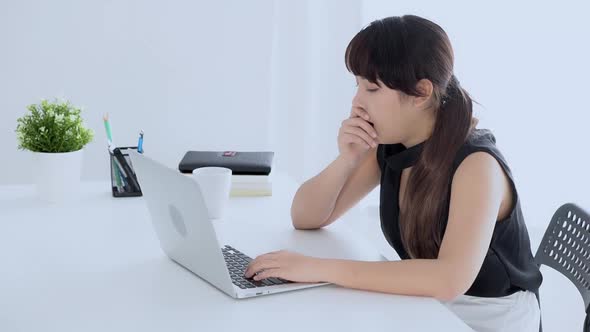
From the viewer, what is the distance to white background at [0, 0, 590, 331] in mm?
2893

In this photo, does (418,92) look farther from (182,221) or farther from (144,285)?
(144,285)

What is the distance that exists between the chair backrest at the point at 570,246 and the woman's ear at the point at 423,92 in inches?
14.3

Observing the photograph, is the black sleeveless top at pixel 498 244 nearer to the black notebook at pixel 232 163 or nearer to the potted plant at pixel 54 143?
the black notebook at pixel 232 163

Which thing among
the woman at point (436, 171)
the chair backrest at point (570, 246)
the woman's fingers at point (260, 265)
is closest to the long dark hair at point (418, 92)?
the woman at point (436, 171)

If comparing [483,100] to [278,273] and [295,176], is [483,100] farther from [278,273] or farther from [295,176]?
[278,273]

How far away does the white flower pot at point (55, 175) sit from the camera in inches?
70.6

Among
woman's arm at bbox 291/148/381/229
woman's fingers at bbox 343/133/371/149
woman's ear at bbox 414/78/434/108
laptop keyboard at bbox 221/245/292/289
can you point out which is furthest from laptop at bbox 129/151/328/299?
woman's ear at bbox 414/78/434/108

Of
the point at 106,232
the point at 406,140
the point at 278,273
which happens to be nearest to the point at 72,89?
the point at 106,232

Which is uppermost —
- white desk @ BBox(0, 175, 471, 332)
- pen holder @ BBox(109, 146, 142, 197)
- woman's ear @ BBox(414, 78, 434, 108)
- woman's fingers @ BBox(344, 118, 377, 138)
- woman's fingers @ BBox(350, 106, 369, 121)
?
woman's ear @ BBox(414, 78, 434, 108)

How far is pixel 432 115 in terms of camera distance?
5.13 feet

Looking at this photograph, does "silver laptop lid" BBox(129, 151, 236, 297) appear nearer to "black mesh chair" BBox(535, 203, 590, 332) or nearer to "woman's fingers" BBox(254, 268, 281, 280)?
"woman's fingers" BBox(254, 268, 281, 280)

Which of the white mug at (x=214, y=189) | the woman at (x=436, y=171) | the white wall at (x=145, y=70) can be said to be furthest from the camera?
the white wall at (x=145, y=70)

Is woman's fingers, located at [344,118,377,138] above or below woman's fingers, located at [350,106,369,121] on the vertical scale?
below

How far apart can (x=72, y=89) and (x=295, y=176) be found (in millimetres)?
940
